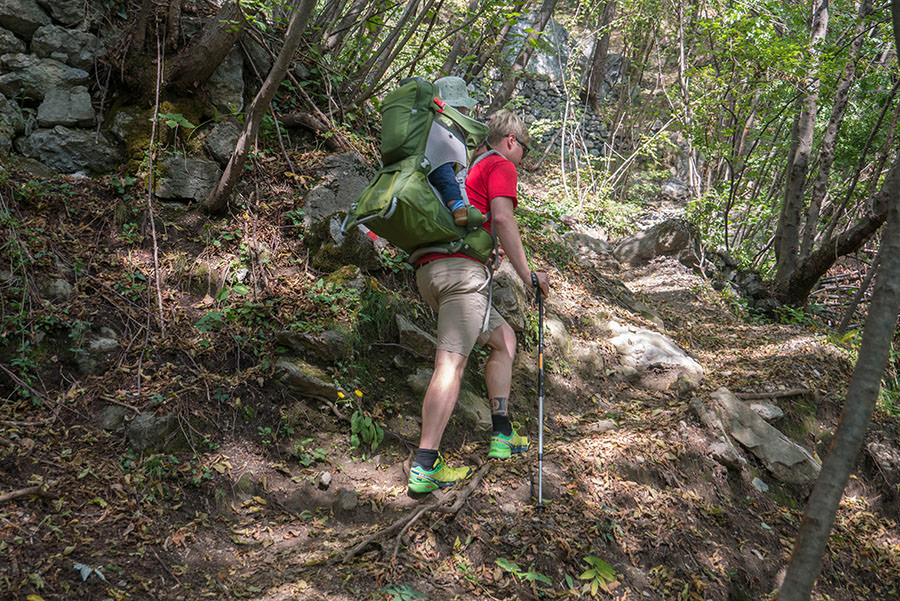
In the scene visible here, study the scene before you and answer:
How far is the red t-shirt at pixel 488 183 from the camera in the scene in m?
3.64

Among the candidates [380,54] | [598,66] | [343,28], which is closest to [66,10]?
[343,28]

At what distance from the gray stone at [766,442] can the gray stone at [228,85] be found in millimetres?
5268

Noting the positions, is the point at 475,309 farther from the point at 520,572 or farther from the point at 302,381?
the point at 520,572

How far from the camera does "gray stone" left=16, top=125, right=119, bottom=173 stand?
4.29m

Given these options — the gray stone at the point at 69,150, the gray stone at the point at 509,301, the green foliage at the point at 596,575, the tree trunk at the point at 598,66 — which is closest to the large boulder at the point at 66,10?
the gray stone at the point at 69,150

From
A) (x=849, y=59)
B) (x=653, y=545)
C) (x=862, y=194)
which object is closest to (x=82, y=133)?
(x=653, y=545)

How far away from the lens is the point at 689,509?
149 inches

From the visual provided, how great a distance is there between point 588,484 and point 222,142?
14.0 ft

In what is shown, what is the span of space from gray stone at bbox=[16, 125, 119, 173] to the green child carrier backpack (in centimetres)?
251

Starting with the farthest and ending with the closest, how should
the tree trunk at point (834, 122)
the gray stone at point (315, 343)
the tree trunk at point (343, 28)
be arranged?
the tree trunk at point (834, 122)
the tree trunk at point (343, 28)
the gray stone at point (315, 343)

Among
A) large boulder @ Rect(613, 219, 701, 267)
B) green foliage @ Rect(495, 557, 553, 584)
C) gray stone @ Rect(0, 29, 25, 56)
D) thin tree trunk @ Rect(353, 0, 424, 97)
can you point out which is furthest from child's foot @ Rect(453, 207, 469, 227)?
large boulder @ Rect(613, 219, 701, 267)

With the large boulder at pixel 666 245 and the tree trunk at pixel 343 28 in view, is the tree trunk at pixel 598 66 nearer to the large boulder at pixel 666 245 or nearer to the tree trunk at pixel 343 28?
the large boulder at pixel 666 245

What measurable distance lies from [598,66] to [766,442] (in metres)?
18.0

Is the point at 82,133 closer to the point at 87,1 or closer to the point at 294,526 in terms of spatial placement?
the point at 87,1
